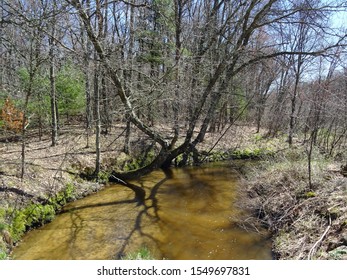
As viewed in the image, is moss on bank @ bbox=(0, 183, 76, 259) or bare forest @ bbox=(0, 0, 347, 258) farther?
bare forest @ bbox=(0, 0, 347, 258)

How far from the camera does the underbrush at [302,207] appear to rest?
4594 millimetres

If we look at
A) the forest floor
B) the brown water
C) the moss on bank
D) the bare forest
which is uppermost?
the bare forest

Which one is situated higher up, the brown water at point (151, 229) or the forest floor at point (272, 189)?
the forest floor at point (272, 189)

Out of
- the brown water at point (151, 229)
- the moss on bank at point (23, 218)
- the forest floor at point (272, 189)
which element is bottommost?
the brown water at point (151, 229)

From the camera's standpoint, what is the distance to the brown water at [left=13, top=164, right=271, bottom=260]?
5.32 metres

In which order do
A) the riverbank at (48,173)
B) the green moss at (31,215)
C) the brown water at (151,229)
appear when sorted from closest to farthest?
the brown water at (151,229), the green moss at (31,215), the riverbank at (48,173)

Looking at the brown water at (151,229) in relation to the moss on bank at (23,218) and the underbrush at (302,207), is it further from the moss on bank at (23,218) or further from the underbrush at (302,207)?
the underbrush at (302,207)

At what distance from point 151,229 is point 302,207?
359cm

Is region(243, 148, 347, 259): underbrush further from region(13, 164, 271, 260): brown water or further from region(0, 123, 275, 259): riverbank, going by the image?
region(0, 123, 275, 259): riverbank

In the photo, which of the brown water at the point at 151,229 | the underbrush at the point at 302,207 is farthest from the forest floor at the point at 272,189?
the brown water at the point at 151,229

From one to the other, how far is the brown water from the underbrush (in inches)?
21.8

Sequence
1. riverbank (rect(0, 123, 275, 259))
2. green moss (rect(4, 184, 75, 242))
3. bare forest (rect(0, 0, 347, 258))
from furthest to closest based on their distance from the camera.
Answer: bare forest (rect(0, 0, 347, 258)) < riverbank (rect(0, 123, 275, 259)) < green moss (rect(4, 184, 75, 242))

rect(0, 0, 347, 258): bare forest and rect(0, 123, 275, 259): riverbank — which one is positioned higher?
rect(0, 0, 347, 258): bare forest

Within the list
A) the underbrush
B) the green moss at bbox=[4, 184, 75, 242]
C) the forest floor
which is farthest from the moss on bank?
the underbrush
